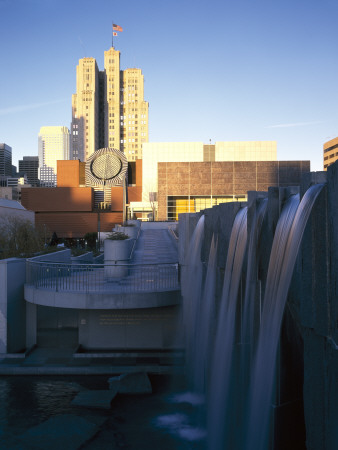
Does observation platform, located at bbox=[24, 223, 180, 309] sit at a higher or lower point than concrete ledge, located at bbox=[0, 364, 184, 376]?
higher

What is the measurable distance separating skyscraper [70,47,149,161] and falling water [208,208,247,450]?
154 m

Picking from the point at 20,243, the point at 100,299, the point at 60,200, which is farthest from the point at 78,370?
the point at 60,200

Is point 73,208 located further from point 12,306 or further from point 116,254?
point 12,306

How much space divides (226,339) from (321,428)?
4569 millimetres

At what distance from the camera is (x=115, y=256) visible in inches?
725

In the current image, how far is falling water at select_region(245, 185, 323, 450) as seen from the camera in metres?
5.37

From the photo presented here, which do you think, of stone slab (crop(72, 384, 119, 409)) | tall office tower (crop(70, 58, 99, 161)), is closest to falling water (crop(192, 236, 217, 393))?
stone slab (crop(72, 384, 119, 409))

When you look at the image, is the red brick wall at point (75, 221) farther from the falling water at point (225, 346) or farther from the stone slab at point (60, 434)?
the falling water at point (225, 346)

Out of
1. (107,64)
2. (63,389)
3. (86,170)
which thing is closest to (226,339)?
(63,389)

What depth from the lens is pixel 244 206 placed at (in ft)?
28.4

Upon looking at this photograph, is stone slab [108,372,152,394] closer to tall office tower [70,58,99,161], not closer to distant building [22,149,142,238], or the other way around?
distant building [22,149,142,238]

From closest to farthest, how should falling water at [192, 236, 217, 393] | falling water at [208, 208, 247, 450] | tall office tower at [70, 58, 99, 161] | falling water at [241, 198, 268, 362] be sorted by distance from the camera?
1. falling water at [241, 198, 268, 362]
2. falling water at [208, 208, 247, 450]
3. falling water at [192, 236, 217, 393]
4. tall office tower at [70, 58, 99, 161]

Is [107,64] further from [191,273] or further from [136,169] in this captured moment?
[191,273]

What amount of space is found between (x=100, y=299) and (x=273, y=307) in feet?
32.7
